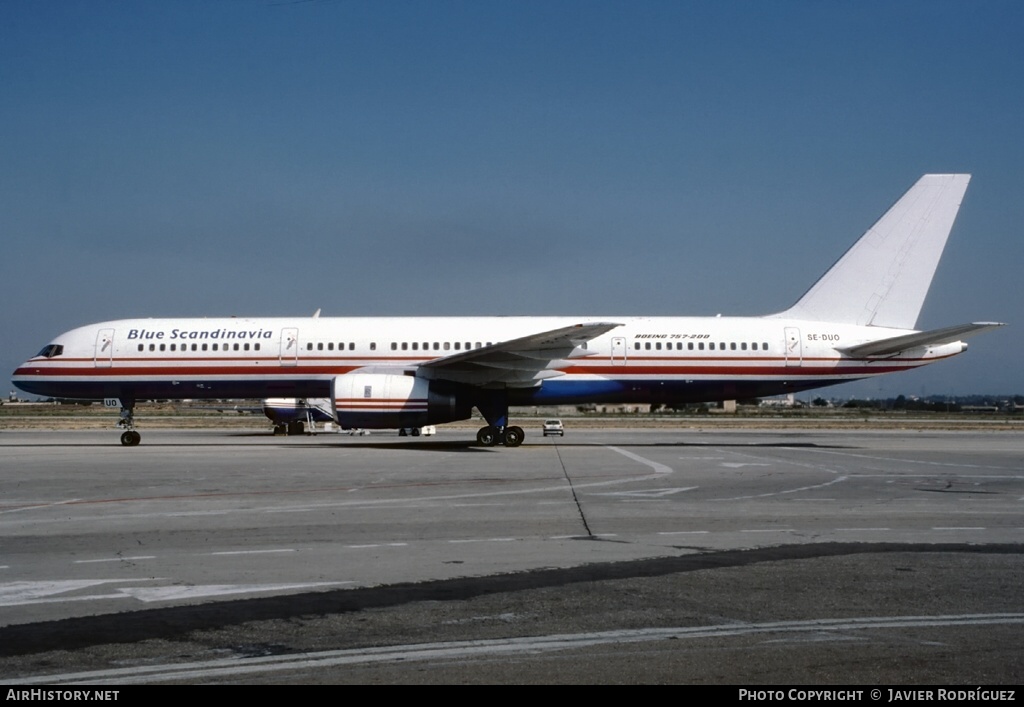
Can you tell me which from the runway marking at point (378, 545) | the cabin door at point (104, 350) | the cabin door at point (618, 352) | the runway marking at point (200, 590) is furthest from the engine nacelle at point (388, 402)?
the runway marking at point (200, 590)

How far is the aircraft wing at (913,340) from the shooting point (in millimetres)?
27891

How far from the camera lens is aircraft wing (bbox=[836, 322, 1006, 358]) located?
91.5ft

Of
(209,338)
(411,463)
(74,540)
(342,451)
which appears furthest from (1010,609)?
(209,338)

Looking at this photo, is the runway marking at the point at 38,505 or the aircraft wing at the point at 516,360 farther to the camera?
the aircraft wing at the point at 516,360

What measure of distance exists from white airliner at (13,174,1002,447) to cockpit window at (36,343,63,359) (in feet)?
0.15

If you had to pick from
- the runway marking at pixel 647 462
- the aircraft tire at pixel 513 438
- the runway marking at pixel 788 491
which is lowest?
the runway marking at pixel 788 491

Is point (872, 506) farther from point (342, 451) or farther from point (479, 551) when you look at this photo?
point (342, 451)

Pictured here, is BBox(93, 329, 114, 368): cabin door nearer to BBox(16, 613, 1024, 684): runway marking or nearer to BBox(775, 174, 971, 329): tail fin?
BBox(775, 174, 971, 329): tail fin

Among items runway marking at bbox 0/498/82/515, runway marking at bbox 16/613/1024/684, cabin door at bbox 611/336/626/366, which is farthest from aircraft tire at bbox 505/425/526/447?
runway marking at bbox 16/613/1024/684

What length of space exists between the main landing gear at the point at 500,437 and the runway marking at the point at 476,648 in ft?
73.1

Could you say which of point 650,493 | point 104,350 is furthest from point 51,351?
point 650,493

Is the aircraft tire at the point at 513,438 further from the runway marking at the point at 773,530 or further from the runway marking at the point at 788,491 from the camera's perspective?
the runway marking at the point at 773,530

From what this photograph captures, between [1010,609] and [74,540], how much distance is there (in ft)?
30.5

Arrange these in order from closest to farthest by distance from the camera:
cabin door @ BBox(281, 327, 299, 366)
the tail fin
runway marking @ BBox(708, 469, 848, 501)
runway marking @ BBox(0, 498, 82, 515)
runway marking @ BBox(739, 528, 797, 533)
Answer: runway marking @ BBox(739, 528, 797, 533), runway marking @ BBox(0, 498, 82, 515), runway marking @ BBox(708, 469, 848, 501), cabin door @ BBox(281, 327, 299, 366), the tail fin
